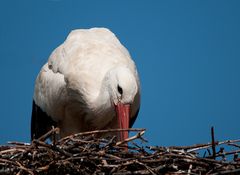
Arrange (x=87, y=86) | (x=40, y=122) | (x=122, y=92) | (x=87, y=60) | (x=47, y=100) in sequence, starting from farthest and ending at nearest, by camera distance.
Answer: (x=40, y=122) → (x=47, y=100) → (x=87, y=60) → (x=87, y=86) → (x=122, y=92)

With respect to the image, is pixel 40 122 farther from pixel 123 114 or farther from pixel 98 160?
pixel 98 160

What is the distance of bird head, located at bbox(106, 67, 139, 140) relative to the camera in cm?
765

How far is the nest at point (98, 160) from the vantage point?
19.8 ft

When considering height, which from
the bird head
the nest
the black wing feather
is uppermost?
the black wing feather

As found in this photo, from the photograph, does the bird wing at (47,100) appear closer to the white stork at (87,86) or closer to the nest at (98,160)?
the white stork at (87,86)

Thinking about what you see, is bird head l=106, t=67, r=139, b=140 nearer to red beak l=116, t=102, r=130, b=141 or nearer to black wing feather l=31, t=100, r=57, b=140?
red beak l=116, t=102, r=130, b=141

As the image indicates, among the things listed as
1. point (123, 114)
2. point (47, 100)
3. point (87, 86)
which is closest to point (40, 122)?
point (47, 100)

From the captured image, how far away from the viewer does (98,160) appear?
614 centimetres

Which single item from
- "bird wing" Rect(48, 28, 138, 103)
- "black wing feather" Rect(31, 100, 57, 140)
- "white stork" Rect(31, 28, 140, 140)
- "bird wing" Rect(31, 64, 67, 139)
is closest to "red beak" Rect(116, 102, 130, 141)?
"white stork" Rect(31, 28, 140, 140)

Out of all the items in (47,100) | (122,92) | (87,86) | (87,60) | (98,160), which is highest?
(87,60)

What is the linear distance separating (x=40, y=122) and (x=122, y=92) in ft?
5.67

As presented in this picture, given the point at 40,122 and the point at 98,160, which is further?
the point at 40,122

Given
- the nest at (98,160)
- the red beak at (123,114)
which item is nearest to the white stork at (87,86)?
the red beak at (123,114)

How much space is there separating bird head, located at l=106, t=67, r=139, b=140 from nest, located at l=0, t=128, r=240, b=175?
133 centimetres
